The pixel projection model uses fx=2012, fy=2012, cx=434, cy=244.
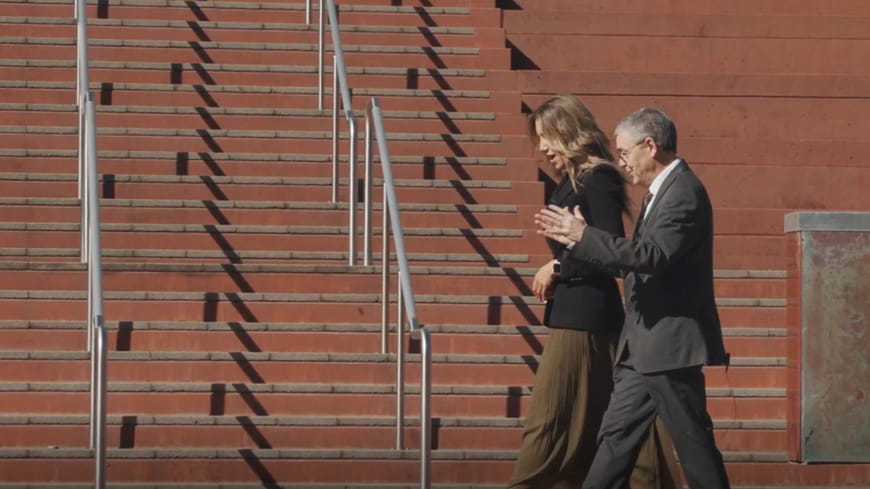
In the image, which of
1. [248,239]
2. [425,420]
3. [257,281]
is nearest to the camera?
[425,420]

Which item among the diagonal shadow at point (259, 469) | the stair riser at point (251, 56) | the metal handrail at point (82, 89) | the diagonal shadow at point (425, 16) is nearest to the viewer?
the diagonal shadow at point (259, 469)

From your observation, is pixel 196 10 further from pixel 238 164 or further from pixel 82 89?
pixel 238 164

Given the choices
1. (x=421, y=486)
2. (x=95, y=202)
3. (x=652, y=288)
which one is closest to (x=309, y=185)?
(x=95, y=202)

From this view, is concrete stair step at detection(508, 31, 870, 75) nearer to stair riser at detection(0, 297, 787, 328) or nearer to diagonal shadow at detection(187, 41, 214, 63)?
diagonal shadow at detection(187, 41, 214, 63)

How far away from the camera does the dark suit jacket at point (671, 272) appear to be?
640 centimetres

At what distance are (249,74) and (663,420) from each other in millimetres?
6668

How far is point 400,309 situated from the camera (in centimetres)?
941

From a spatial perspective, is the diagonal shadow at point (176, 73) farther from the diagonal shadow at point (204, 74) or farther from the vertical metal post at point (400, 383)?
the vertical metal post at point (400, 383)

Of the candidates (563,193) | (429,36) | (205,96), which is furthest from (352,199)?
(563,193)

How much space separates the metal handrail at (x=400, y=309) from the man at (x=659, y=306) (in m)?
1.78

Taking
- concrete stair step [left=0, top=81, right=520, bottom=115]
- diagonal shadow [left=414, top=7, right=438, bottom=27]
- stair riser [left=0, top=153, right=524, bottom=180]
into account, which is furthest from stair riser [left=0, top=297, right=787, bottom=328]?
diagonal shadow [left=414, top=7, right=438, bottom=27]

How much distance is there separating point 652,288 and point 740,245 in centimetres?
513

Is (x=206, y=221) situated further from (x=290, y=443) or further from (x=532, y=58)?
(x=532, y=58)

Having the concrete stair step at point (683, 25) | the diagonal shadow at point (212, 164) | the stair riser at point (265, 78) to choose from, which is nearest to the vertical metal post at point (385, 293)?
the diagonal shadow at point (212, 164)
